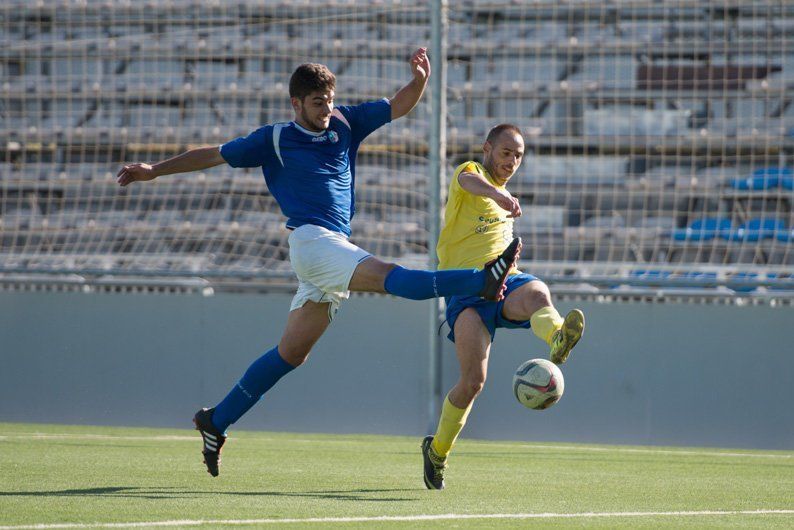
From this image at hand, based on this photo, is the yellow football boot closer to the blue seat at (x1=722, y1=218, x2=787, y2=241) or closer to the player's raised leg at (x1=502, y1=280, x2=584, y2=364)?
the player's raised leg at (x1=502, y1=280, x2=584, y2=364)

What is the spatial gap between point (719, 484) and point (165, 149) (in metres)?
7.33

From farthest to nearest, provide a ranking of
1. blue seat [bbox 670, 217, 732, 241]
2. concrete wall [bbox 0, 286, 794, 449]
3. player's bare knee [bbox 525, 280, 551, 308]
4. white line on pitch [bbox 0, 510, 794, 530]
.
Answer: blue seat [bbox 670, 217, 732, 241] < concrete wall [bbox 0, 286, 794, 449] < player's bare knee [bbox 525, 280, 551, 308] < white line on pitch [bbox 0, 510, 794, 530]

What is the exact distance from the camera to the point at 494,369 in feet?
30.1

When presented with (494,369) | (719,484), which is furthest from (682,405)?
(719,484)

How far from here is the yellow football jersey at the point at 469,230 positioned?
566cm

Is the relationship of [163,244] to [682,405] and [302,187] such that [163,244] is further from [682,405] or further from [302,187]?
[302,187]

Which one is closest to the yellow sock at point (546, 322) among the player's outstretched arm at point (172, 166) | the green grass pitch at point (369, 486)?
the green grass pitch at point (369, 486)

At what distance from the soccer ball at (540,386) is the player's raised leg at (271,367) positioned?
94 cm

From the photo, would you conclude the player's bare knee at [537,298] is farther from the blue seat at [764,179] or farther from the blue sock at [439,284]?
the blue seat at [764,179]

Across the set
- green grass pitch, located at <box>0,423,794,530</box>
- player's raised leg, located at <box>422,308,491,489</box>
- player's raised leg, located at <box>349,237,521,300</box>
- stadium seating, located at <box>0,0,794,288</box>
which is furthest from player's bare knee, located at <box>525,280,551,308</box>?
stadium seating, located at <box>0,0,794,288</box>

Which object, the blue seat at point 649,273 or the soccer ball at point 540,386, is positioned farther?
the blue seat at point 649,273

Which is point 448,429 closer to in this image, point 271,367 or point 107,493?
point 271,367

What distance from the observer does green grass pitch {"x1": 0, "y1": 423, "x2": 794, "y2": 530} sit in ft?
13.5

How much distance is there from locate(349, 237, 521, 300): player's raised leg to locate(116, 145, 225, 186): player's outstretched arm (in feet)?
2.99
